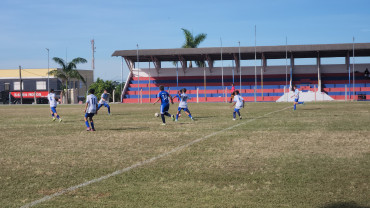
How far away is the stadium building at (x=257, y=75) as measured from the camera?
60406mm

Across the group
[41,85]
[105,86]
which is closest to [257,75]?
[105,86]

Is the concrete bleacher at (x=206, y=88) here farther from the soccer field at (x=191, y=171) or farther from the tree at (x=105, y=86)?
the soccer field at (x=191, y=171)

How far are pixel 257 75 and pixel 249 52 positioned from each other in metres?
4.95

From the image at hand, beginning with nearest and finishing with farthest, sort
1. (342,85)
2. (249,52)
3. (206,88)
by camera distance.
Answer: (342,85) → (249,52) → (206,88)

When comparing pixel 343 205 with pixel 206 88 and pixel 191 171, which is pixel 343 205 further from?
pixel 206 88

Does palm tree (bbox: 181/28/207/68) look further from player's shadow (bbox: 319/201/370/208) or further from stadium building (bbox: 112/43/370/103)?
player's shadow (bbox: 319/201/370/208)

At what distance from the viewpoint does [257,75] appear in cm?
6581

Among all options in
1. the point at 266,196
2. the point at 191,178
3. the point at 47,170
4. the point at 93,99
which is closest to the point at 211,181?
the point at 191,178

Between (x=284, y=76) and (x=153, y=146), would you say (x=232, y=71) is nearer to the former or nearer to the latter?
(x=284, y=76)

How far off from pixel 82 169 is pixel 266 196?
374 centimetres

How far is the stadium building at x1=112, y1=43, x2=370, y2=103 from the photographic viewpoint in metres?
60.4

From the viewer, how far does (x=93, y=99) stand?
664 inches

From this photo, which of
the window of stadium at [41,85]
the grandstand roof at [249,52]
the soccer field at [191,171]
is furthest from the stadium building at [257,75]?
the soccer field at [191,171]

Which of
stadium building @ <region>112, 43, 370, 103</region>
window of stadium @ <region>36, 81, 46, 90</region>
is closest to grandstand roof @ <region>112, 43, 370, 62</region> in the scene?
stadium building @ <region>112, 43, 370, 103</region>
